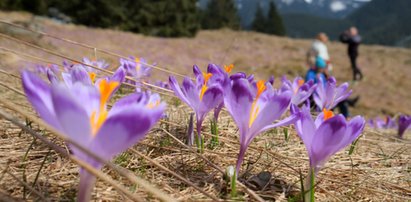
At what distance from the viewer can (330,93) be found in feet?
6.59

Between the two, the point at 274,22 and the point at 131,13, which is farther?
the point at 274,22

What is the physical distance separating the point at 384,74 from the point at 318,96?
14.7 metres

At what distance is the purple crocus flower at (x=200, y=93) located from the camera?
3.57 ft

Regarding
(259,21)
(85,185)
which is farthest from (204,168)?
(259,21)

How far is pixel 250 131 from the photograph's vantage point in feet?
3.21

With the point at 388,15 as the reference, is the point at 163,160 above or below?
below

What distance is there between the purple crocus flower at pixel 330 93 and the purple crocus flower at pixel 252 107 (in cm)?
109

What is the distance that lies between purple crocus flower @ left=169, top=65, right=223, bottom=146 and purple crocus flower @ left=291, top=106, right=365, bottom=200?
0.23 meters

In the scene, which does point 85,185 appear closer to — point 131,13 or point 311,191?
point 311,191

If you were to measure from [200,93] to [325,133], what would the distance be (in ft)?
1.25

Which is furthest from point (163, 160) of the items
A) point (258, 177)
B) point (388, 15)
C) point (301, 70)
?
point (388, 15)

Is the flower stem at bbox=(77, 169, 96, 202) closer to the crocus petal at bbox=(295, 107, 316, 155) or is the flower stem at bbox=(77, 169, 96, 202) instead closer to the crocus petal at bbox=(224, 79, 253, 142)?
the crocus petal at bbox=(224, 79, 253, 142)

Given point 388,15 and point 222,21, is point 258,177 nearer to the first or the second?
point 222,21

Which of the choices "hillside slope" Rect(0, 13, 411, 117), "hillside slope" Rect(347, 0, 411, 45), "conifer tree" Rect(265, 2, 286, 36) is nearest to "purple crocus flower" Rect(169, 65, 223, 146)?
"hillside slope" Rect(0, 13, 411, 117)
